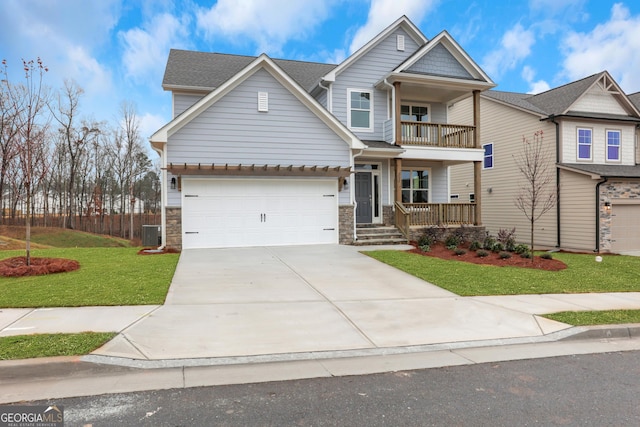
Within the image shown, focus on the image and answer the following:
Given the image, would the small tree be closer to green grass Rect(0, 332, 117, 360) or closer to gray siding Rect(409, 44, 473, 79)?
gray siding Rect(409, 44, 473, 79)

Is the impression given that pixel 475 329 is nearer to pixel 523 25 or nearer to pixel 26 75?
pixel 26 75

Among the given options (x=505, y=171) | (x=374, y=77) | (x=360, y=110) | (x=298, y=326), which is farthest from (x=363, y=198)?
(x=298, y=326)

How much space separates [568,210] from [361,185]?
9867 mm

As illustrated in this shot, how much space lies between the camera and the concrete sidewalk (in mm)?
4395

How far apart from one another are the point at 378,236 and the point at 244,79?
766 cm

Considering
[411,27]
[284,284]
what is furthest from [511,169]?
[284,284]

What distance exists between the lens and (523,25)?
2061cm

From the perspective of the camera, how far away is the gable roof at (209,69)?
16142mm

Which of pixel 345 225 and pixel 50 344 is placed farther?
pixel 345 225

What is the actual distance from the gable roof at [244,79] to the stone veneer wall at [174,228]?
7.66 ft

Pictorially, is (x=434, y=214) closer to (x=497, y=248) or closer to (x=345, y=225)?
(x=497, y=248)

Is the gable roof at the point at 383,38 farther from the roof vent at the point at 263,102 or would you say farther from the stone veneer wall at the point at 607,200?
the stone veneer wall at the point at 607,200

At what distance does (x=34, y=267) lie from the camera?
28.9ft

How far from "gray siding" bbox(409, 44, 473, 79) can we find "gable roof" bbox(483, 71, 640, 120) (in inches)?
199
